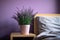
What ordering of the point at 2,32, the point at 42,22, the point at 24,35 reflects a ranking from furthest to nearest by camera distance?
the point at 2,32, the point at 42,22, the point at 24,35

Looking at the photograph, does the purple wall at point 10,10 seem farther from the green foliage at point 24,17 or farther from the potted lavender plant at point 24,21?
the potted lavender plant at point 24,21

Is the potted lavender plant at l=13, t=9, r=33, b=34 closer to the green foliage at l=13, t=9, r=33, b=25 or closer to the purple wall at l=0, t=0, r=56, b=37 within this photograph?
the green foliage at l=13, t=9, r=33, b=25

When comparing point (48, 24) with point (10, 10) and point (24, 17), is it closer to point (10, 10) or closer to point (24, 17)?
point (24, 17)

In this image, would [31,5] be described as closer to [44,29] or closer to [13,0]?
[13,0]

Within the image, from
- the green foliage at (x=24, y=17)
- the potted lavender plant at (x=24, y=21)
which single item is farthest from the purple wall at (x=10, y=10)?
the potted lavender plant at (x=24, y=21)

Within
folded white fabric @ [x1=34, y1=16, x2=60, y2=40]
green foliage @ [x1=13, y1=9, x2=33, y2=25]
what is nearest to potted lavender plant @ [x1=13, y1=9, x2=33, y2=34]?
green foliage @ [x1=13, y1=9, x2=33, y2=25]

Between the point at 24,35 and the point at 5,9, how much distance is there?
2.46 feet

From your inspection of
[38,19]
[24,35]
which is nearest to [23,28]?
[24,35]

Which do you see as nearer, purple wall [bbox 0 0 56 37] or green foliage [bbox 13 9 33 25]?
green foliage [bbox 13 9 33 25]

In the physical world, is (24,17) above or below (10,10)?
below

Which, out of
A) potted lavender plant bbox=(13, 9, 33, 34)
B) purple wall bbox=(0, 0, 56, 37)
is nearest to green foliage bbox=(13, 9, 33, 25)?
potted lavender plant bbox=(13, 9, 33, 34)

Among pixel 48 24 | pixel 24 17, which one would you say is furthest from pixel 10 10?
pixel 48 24

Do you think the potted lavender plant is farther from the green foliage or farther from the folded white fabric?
the folded white fabric

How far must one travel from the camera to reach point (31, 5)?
117 inches
